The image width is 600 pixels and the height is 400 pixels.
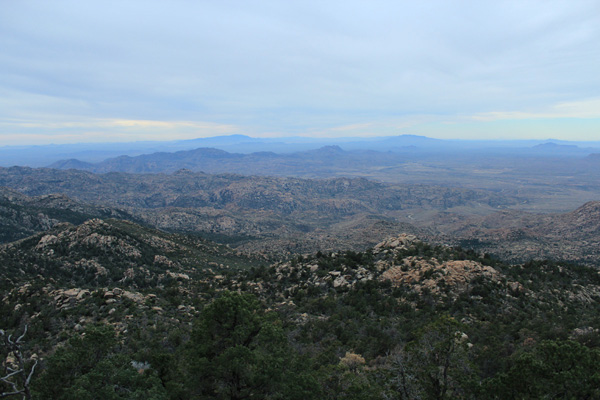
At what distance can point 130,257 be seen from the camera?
150 feet

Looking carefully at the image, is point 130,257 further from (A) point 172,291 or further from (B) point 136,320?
(B) point 136,320

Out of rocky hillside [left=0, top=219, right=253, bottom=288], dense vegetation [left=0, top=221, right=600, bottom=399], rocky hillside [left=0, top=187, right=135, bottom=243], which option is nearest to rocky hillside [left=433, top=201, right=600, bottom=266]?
dense vegetation [left=0, top=221, right=600, bottom=399]

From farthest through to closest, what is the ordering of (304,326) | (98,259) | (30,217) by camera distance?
(30,217) → (98,259) → (304,326)

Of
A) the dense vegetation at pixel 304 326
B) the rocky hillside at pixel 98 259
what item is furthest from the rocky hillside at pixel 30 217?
the dense vegetation at pixel 304 326

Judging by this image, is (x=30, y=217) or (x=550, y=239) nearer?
(x=30, y=217)

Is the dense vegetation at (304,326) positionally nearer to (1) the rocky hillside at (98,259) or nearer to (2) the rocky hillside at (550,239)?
(1) the rocky hillside at (98,259)

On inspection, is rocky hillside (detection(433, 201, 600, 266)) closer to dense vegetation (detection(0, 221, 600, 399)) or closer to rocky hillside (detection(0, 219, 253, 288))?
dense vegetation (detection(0, 221, 600, 399))

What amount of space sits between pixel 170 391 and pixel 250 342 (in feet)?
11.9

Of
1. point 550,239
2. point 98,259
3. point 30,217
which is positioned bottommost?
point 550,239

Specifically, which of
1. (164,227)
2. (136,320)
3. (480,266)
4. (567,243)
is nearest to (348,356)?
(136,320)

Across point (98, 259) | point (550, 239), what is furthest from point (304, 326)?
point (550, 239)

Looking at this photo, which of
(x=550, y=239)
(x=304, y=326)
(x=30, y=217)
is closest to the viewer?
(x=304, y=326)

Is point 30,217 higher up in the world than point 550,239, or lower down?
higher up

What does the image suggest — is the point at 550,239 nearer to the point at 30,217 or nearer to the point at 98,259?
the point at 98,259
